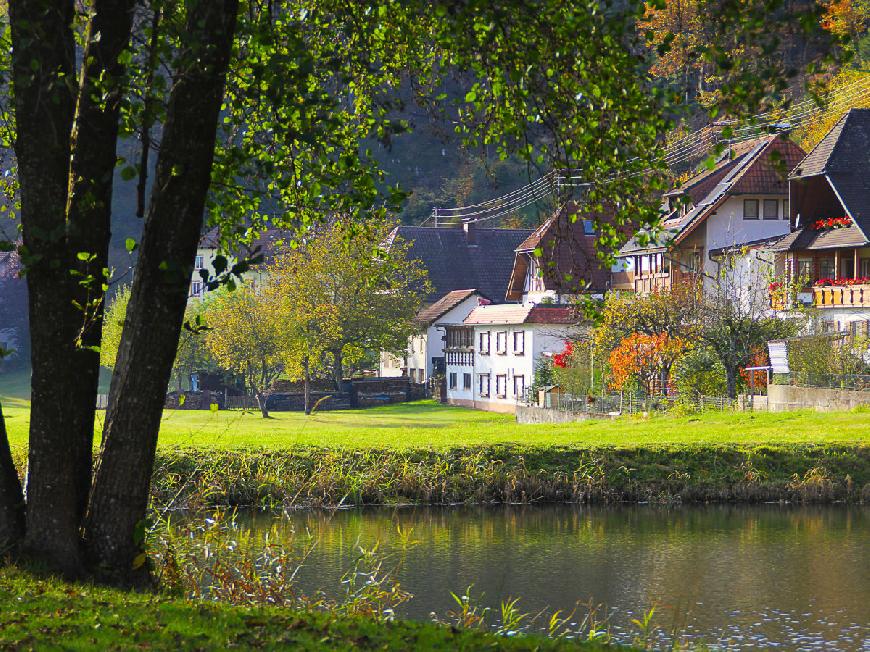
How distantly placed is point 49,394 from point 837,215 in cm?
4908

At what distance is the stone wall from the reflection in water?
12168mm

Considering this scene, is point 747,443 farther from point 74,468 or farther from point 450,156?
point 450,156

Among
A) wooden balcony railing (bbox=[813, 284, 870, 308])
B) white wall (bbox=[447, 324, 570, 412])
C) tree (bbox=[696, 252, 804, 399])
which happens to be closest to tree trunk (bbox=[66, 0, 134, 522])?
tree (bbox=[696, 252, 804, 399])

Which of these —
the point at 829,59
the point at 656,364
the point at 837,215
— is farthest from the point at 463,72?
the point at 837,215

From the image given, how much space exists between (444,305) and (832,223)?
3376 centimetres

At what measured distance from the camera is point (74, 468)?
10086 mm

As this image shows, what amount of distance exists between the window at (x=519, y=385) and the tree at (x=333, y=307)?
825cm

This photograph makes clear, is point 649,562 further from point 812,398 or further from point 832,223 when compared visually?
point 832,223

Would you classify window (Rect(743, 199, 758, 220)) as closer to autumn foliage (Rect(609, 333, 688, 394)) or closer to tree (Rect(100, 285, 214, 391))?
autumn foliage (Rect(609, 333, 688, 394))

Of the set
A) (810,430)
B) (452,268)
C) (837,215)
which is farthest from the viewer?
(452,268)

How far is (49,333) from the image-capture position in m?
9.96

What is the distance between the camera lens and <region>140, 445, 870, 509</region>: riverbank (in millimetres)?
26312

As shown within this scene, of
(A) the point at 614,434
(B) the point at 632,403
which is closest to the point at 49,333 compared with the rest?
(A) the point at 614,434

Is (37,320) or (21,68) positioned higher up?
(21,68)
